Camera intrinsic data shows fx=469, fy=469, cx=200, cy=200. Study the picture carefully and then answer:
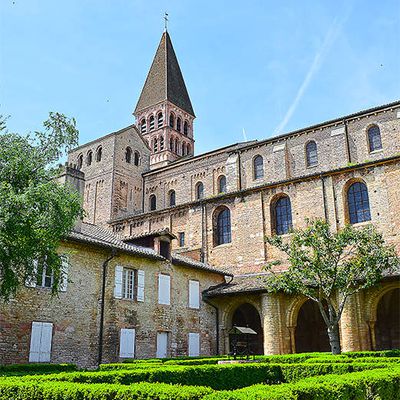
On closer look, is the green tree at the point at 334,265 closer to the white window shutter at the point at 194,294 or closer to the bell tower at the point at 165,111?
the white window shutter at the point at 194,294

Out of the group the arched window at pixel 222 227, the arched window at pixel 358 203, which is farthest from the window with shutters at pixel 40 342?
the arched window at pixel 358 203

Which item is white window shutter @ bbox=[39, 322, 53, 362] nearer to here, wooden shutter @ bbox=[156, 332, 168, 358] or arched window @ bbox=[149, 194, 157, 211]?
wooden shutter @ bbox=[156, 332, 168, 358]

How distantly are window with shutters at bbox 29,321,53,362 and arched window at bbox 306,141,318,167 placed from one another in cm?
2280

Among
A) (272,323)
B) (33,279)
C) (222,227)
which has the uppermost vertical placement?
(222,227)

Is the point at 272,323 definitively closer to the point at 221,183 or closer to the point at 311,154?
the point at 311,154

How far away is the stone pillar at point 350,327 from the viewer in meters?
21.3

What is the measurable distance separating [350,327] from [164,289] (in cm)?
881

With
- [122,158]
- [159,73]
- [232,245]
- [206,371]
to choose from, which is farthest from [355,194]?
[159,73]

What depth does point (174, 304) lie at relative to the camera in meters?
23.1

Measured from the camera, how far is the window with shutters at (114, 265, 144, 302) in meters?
20.4

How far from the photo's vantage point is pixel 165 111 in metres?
56.8

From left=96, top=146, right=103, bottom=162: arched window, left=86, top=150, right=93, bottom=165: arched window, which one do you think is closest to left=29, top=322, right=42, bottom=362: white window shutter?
left=96, top=146, right=103, bottom=162: arched window

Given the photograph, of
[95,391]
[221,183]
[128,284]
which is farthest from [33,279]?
[221,183]

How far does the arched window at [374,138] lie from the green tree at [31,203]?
22.9m
